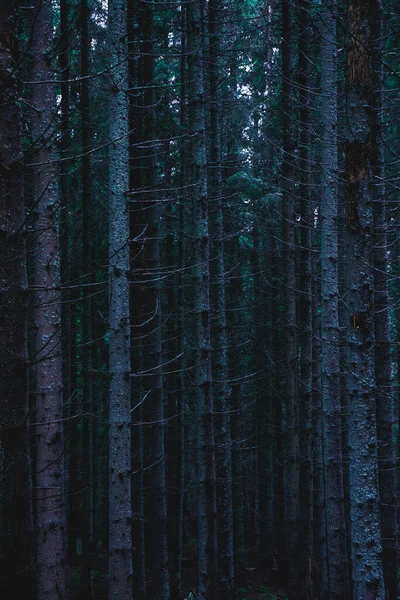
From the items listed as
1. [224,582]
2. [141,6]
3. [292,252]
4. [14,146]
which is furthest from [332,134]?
[224,582]

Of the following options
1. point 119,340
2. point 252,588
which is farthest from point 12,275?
point 252,588

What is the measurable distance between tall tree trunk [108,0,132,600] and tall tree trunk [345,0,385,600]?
9.09ft

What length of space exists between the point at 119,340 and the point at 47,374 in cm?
109

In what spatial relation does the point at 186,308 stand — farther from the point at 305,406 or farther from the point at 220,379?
the point at 305,406

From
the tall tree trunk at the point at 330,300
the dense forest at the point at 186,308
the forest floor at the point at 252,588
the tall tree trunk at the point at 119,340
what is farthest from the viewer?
the forest floor at the point at 252,588

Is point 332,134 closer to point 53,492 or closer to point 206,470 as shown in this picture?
point 206,470

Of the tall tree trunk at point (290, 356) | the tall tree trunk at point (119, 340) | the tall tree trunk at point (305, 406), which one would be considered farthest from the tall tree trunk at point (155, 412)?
the tall tree trunk at point (119, 340)

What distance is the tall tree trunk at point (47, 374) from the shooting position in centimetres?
645

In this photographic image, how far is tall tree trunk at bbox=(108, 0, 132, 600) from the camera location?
23.9 ft

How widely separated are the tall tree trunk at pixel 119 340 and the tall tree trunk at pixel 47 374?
0.72m

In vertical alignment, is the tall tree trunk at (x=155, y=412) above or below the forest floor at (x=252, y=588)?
above

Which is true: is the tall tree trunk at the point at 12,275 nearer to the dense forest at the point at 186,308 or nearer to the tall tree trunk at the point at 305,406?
the dense forest at the point at 186,308

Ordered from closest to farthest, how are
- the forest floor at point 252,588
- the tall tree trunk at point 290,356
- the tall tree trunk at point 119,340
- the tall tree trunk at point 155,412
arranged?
the tall tree trunk at point 119,340 < the tall tree trunk at point 155,412 < the tall tree trunk at point 290,356 < the forest floor at point 252,588

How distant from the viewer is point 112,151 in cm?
779
